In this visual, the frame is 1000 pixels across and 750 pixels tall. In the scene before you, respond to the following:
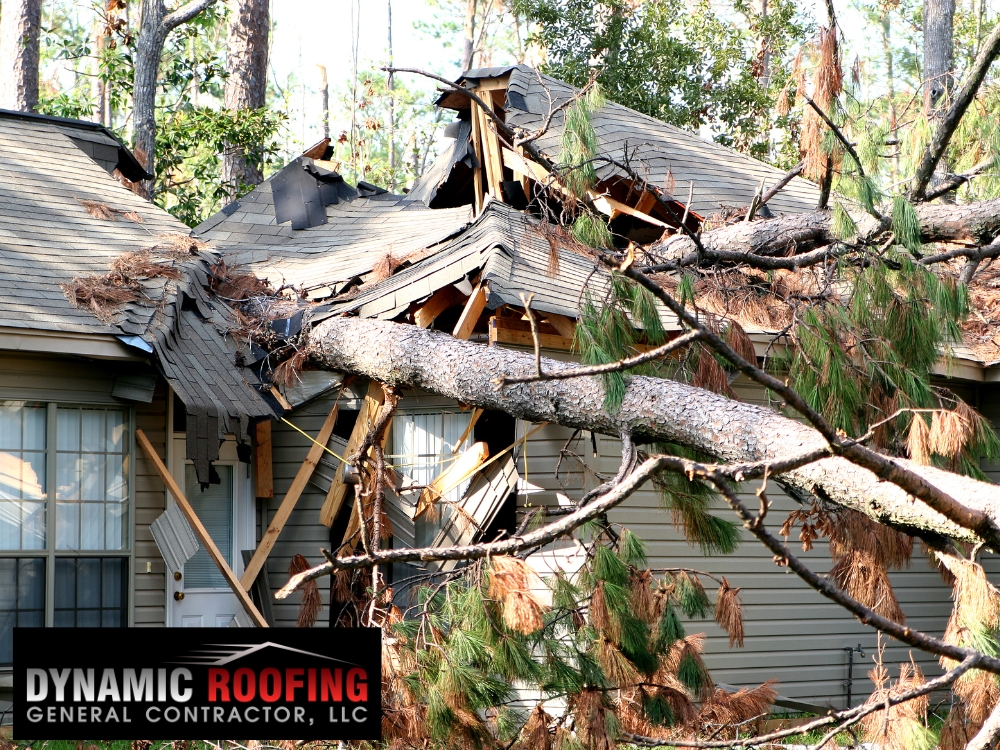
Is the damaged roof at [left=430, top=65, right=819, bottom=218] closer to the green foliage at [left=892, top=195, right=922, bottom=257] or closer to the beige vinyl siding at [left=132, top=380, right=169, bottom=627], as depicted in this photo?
the beige vinyl siding at [left=132, top=380, right=169, bottom=627]

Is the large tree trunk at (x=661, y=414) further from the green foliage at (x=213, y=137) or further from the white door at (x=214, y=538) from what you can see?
the green foliage at (x=213, y=137)

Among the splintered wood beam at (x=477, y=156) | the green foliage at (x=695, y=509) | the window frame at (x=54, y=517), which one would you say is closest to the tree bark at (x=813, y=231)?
the green foliage at (x=695, y=509)

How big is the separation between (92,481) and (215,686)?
3500 millimetres

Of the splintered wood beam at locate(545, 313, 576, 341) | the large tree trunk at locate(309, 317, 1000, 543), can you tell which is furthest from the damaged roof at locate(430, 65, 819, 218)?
the large tree trunk at locate(309, 317, 1000, 543)

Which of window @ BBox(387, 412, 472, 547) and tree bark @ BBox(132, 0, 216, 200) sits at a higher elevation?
tree bark @ BBox(132, 0, 216, 200)

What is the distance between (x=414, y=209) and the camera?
11.8m

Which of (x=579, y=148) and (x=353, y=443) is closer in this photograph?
(x=579, y=148)

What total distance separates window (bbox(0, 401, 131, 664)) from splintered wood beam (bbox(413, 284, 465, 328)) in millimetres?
2375

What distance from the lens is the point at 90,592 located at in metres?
7.81

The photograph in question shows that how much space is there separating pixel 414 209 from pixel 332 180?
1.37 m

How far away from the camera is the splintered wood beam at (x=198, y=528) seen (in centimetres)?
789

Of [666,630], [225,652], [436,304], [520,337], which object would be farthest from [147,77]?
[666,630]

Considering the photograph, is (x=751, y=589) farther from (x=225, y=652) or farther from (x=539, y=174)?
(x=225, y=652)

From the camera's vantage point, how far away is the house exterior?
24.9 feet
